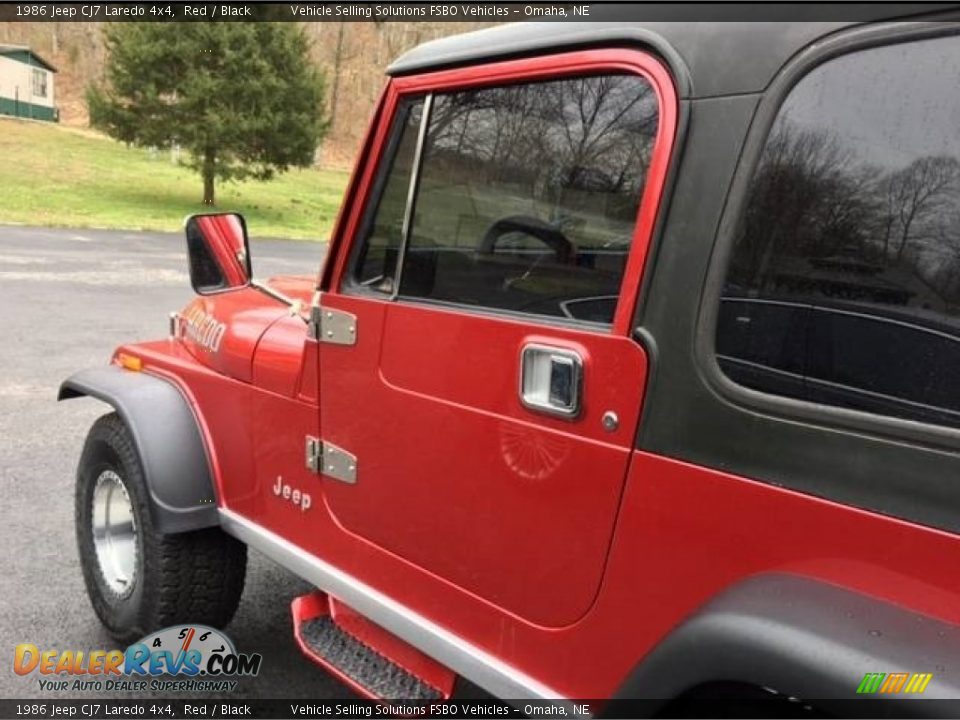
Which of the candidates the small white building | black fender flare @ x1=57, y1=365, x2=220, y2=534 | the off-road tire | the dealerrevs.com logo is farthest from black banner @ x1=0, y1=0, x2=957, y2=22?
the small white building

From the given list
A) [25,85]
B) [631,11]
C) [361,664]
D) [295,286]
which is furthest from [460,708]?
[25,85]

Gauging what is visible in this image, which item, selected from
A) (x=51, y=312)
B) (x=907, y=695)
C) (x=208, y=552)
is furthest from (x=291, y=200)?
(x=907, y=695)

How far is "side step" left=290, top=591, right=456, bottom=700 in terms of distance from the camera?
2.15m

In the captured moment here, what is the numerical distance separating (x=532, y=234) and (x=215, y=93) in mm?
26840

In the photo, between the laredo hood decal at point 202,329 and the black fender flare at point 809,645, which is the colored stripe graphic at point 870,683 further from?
the laredo hood decal at point 202,329

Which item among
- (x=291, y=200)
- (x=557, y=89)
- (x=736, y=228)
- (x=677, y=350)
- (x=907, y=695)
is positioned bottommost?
(x=291, y=200)

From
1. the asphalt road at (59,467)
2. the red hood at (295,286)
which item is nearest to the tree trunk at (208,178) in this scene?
the asphalt road at (59,467)

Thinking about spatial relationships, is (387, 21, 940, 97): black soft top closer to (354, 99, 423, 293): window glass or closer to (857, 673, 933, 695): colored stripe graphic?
(354, 99, 423, 293): window glass

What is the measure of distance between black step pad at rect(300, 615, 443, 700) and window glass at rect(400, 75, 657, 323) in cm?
100

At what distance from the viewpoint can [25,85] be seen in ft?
171

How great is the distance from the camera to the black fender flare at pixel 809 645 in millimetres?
1196

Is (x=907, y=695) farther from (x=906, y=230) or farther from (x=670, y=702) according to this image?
(x=906, y=230)

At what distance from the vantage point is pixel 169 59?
86.3 ft

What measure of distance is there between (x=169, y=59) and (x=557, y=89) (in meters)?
27.8
